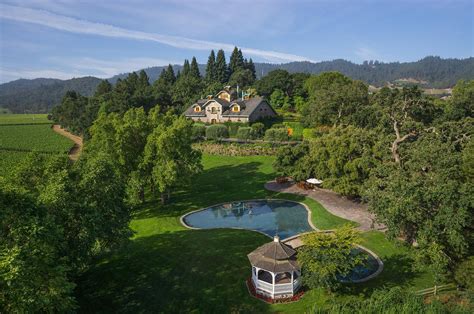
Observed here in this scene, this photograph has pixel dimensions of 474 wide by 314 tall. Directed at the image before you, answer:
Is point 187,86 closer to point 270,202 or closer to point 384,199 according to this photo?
point 270,202

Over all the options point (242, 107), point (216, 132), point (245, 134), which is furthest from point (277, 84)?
point (216, 132)

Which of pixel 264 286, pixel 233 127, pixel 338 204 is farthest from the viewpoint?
pixel 233 127

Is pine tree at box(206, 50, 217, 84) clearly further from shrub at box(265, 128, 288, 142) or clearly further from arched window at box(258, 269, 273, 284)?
arched window at box(258, 269, 273, 284)

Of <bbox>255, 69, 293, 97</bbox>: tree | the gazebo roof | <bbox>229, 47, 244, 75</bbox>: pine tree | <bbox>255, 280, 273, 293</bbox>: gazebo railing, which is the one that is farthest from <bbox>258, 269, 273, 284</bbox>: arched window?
<bbox>229, 47, 244, 75</bbox>: pine tree

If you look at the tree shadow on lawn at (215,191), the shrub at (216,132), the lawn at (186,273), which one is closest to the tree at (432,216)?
the lawn at (186,273)

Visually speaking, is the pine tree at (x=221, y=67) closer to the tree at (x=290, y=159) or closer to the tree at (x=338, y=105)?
the tree at (x=338, y=105)

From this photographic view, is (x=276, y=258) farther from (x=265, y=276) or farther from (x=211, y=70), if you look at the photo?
(x=211, y=70)
